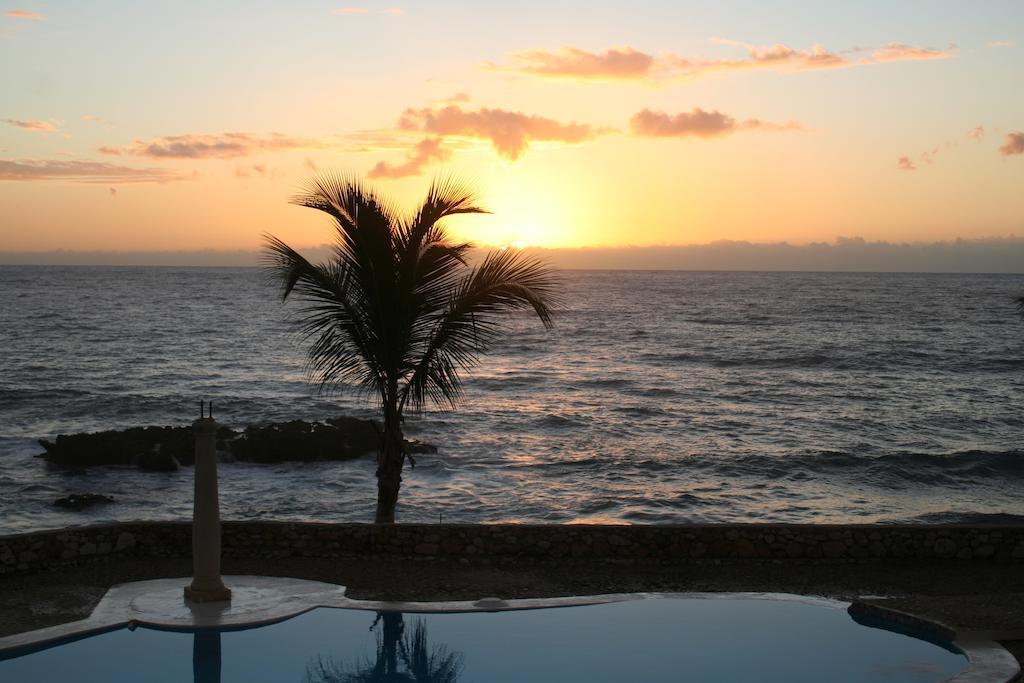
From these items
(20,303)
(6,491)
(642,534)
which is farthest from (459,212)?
(20,303)

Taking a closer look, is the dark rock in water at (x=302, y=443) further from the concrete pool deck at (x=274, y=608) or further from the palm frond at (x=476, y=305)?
the concrete pool deck at (x=274, y=608)

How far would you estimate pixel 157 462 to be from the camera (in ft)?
88.5

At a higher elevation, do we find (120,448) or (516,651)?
(516,651)

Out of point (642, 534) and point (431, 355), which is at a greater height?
point (431, 355)

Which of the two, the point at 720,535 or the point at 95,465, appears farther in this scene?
the point at 95,465

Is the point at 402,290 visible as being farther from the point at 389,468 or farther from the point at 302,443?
the point at 302,443

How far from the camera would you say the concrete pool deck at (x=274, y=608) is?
10.3 m

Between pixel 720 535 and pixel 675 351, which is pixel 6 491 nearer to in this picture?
pixel 720 535

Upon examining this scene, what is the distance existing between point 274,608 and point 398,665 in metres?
1.82

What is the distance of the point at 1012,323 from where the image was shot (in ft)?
291

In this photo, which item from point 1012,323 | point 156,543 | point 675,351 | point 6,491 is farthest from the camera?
point 1012,323

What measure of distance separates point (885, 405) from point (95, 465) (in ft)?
95.7

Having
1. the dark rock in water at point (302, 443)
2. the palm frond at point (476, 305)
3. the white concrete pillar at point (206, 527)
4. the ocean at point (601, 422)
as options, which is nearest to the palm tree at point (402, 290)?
the palm frond at point (476, 305)

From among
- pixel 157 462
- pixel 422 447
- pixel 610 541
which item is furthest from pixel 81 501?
pixel 610 541
